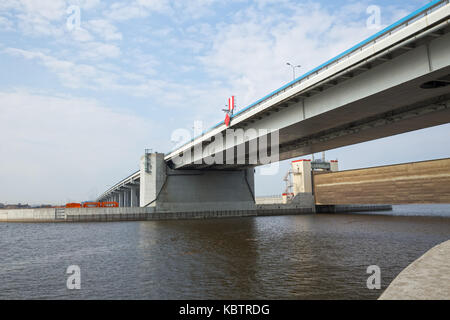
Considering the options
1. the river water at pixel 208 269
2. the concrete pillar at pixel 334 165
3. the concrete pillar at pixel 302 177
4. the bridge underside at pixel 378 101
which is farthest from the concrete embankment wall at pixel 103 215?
the concrete pillar at pixel 334 165

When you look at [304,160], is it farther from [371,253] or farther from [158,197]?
[371,253]

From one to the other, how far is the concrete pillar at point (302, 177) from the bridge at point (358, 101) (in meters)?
28.1

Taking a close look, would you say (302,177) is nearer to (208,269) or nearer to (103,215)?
(103,215)

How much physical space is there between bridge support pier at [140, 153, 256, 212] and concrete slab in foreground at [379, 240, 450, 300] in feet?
177

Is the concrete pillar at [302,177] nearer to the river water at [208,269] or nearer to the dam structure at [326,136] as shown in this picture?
the dam structure at [326,136]

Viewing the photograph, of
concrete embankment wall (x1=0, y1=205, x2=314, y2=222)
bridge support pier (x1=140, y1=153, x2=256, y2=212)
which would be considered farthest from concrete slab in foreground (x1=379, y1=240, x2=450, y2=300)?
bridge support pier (x1=140, y1=153, x2=256, y2=212)

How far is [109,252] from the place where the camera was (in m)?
22.6

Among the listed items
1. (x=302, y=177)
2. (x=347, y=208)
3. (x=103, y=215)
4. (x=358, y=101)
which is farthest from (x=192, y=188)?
(x=358, y=101)

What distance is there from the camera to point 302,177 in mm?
79375

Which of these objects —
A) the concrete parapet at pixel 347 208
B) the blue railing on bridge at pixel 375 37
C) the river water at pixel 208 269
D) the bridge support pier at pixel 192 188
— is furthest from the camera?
the concrete parapet at pixel 347 208

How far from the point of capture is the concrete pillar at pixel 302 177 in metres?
79.2

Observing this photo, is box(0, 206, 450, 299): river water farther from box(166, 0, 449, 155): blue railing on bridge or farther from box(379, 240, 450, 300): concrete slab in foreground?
box(166, 0, 449, 155): blue railing on bridge
